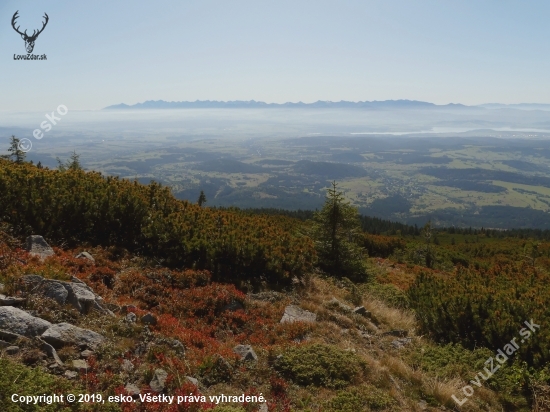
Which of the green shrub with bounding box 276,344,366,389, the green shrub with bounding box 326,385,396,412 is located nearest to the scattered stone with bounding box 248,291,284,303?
the green shrub with bounding box 276,344,366,389

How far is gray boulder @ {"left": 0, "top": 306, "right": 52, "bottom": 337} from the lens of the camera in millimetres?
5605

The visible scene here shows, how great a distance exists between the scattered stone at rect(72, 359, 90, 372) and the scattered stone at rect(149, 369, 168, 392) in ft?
3.37

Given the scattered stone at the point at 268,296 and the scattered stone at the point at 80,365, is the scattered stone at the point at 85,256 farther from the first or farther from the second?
the scattered stone at the point at 80,365

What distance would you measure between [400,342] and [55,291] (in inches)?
331

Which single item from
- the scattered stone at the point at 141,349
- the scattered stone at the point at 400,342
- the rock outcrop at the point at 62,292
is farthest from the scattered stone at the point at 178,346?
the scattered stone at the point at 400,342

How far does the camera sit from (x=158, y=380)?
5.44 m

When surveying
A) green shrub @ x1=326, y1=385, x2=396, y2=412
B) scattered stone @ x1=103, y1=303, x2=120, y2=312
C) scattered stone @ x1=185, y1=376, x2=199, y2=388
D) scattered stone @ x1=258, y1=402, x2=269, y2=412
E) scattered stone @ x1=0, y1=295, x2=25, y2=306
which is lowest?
green shrub @ x1=326, y1=385, x2=396, y2=412

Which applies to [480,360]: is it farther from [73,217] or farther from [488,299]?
[73,217]

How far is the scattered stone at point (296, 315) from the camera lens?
9.16 meters

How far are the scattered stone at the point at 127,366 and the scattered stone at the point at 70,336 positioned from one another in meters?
0.63

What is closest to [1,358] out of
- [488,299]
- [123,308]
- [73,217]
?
[123,308]

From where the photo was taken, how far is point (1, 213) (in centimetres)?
1127

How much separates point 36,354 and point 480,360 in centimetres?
910

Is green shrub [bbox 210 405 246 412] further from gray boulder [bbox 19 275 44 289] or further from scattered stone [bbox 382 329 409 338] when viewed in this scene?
scattered stone [bbox 382 329 409 338]
